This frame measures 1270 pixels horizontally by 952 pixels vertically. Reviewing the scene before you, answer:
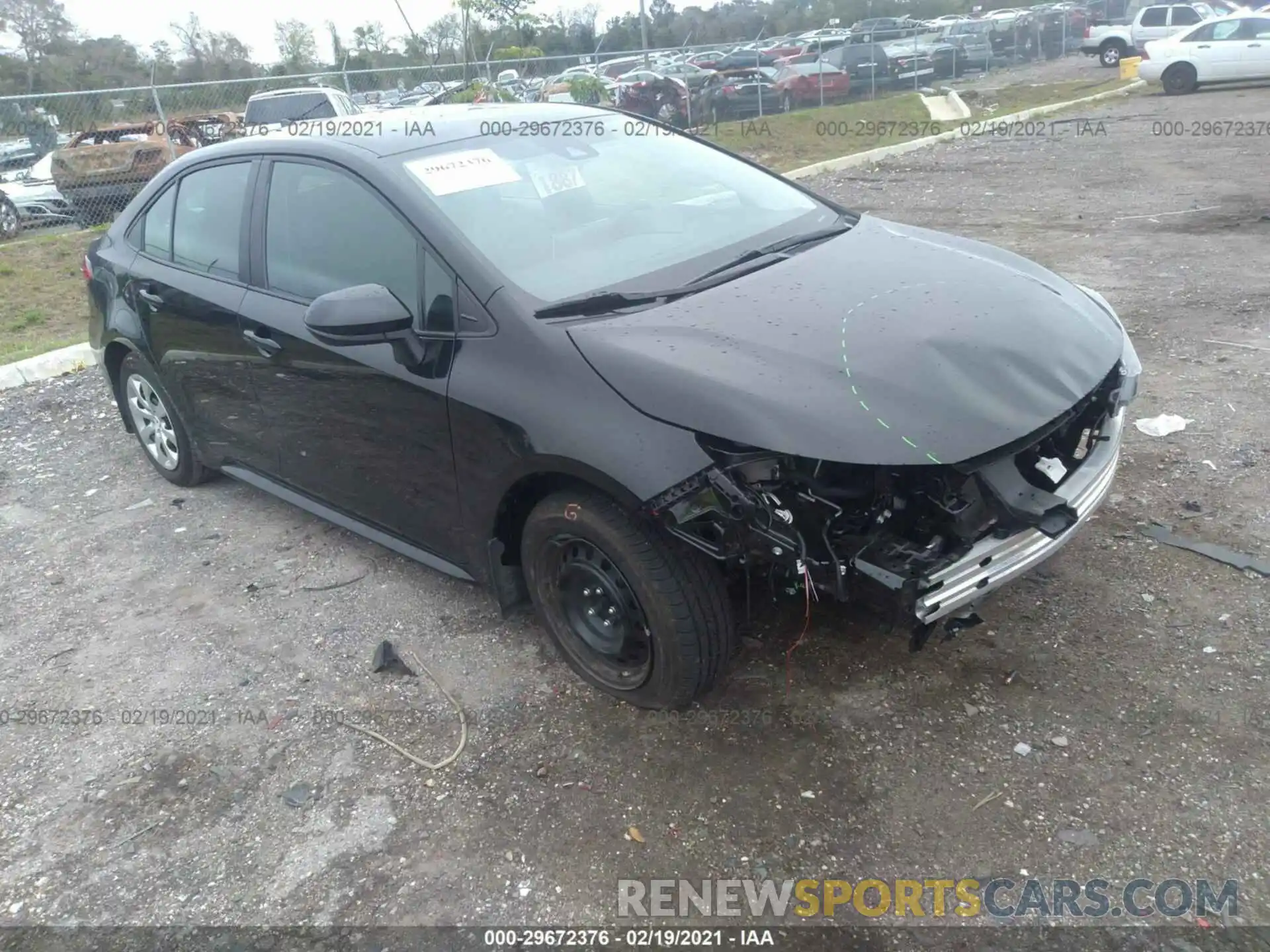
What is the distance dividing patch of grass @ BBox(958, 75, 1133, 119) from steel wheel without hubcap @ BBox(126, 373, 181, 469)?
57.6 ft

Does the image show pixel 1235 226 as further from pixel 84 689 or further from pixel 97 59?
pixel 97 59

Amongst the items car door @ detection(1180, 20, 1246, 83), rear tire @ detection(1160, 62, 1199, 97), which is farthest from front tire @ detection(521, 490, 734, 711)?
car door @ detection(1180, 20, 1246, 83)

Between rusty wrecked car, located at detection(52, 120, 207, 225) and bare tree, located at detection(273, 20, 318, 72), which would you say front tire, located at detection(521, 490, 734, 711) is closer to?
rusty wrecked car, located at detection(52, 120, 207, 225)

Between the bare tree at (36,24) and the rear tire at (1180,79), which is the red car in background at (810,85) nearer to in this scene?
the rear tire at (1180,79)

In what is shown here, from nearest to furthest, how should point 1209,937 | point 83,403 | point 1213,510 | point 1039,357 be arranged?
point 1209,937 < point 1039,357 < point 1213,510 < point 83,403

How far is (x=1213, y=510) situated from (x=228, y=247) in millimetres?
4117

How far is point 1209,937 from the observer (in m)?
2.23

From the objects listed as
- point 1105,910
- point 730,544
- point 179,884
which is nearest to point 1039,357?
point 730,544

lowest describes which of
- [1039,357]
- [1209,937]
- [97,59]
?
[1209,937]

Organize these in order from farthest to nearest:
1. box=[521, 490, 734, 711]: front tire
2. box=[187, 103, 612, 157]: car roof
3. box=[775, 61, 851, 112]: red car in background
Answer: box=[775, 61, 851, 112]: red car in background, box=[187, 103, 612, 157]: car roof, box=[521, 490, 734, 711]: front tire

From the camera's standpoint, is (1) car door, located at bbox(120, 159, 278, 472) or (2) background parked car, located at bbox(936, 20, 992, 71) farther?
(2) background parked car, located at bbox(936, 20, 992, 71)

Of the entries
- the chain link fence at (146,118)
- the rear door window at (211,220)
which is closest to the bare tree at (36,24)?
the chain link fence at (146,118)

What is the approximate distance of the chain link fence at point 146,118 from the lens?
13.0 metres

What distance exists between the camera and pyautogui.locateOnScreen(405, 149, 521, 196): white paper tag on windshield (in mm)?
3352
